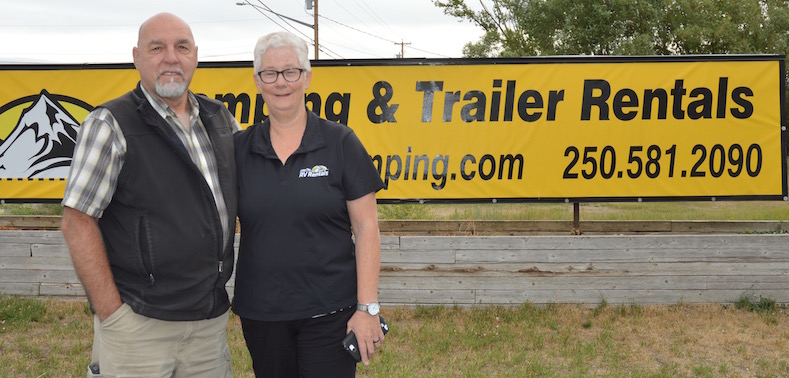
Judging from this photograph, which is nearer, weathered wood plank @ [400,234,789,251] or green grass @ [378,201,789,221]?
weathered wood plank @ [400,234,789,251]

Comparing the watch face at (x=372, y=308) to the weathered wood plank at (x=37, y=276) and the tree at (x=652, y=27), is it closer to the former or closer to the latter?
the weathered wood plank at (x=37, y=276)

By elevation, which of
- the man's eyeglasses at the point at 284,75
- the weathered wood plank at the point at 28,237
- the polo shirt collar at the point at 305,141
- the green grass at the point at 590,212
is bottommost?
the weathered wood plank at the point at 28,237

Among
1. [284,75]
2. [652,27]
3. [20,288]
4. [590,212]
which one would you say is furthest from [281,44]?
[652,27]

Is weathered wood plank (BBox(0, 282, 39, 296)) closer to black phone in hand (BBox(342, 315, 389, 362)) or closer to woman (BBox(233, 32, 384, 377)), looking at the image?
woman (BBox(233, 32, 384, 377))

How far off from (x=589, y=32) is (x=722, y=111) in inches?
629

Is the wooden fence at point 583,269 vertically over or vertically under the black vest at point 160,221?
under

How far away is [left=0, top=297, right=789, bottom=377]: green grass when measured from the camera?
5836 mm

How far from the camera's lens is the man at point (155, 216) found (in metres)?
2.91

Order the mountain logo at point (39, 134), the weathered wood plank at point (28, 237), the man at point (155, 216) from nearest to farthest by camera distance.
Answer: the man at point (155, 216)
the weathered wood plank at point (28, 237)
the mountain logo at point (39, 134)

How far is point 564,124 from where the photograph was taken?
7891 mm

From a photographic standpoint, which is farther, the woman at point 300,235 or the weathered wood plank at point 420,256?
the weathered wood plank at point 420,256

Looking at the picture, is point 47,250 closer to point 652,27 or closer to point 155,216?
point 155,216

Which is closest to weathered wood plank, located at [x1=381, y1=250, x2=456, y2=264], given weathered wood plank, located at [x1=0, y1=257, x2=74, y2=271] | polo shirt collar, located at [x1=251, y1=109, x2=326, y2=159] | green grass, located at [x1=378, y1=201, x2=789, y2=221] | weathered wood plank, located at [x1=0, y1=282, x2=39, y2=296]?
green grass, located at [x1=378, y1=201, x2=789, y2=221]

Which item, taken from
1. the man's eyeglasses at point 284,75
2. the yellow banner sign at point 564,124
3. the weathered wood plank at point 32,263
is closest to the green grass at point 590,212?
the yellow banner sign at point 564,124
